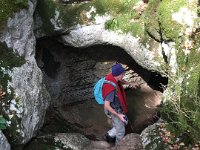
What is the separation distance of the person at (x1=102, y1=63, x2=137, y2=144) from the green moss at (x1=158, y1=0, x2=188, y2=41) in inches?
49.4

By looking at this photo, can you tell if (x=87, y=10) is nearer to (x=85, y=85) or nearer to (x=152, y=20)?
(x=152, y=20)

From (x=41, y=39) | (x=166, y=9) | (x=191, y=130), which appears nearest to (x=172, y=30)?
(x=166, y=9)

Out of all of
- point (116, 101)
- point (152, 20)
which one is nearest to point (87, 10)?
point (152, 20)

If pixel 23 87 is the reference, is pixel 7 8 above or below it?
above

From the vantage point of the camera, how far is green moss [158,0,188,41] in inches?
282

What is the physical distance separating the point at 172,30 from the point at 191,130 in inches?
88.8

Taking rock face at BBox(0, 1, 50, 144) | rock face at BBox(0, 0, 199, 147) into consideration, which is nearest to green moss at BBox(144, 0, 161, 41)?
rock face at BBox(0, 0, 199, 147)

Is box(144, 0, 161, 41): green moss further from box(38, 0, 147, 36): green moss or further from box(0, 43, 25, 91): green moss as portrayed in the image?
box(0, 43, 25, 91): green moss

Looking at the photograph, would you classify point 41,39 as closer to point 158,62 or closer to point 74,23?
point 74,23

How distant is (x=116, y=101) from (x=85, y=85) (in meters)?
2.52

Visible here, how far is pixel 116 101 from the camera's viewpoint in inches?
295

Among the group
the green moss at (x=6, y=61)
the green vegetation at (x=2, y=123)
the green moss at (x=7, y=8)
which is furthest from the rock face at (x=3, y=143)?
the green moss at (x=7, y=8)

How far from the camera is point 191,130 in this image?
19.4ft


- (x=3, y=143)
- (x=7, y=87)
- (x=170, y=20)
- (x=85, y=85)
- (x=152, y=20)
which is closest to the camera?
(x=3, y=143)
